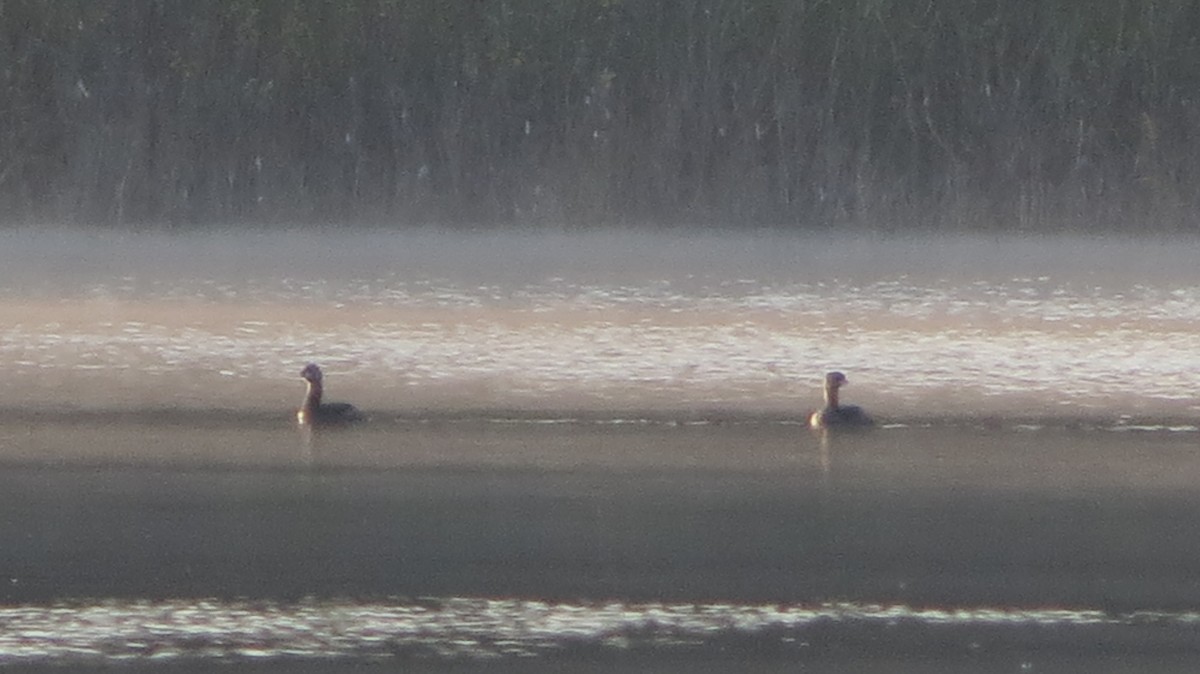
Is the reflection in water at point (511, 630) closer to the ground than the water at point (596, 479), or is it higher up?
closer to the ground

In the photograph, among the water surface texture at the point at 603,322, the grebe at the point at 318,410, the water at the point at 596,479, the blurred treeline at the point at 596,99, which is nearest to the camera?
the water at the point at 596,479

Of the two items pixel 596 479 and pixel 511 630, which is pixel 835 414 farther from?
pixel 511 630

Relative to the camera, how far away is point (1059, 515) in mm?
7668

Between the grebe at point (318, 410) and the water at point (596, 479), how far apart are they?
4.8 inches

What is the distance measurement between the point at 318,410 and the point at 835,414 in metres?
2.24

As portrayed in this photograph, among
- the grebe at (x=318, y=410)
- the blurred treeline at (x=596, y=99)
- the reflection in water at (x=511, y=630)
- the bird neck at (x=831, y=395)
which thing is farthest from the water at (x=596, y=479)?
the blurred treeline at (x=596, y=99)

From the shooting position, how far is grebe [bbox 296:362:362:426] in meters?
9.60

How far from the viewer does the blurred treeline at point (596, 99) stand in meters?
23.0

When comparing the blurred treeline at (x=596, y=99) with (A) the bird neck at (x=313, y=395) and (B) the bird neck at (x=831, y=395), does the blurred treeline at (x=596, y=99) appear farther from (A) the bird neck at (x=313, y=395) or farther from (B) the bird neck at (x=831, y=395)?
(A) the bird neck at (x=313, y=395)

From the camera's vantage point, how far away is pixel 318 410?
9.63 m

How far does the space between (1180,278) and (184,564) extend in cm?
1186

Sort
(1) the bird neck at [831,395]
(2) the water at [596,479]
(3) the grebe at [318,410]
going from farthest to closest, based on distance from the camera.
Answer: (1) the bird neck at [831,395] → (3) the grebe at [318,410] → (2) the water at [596,479]

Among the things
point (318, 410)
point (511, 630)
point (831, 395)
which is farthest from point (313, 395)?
point (511, 630)

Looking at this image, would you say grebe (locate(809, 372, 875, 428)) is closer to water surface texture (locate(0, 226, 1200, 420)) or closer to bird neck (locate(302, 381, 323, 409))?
water surface texture (locate(0, 226, 1200, 420))
